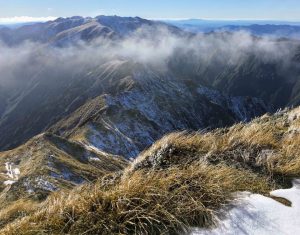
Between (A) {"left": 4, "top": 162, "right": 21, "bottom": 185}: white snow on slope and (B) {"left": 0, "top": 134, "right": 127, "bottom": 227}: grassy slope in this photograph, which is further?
(A) {"left": 4, "top": 162, "right": 21, "bottom": 185}: white snow on slope

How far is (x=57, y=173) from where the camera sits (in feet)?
286

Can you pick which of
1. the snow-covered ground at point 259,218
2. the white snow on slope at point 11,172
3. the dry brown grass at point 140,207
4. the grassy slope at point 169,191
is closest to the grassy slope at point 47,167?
the white snow on slope at point 11,172

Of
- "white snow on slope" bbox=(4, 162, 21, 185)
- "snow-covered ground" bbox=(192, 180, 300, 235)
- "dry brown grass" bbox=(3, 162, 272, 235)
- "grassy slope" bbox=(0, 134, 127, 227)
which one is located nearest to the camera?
"dry brown grass" bbox=(3, 162, 272, 235)

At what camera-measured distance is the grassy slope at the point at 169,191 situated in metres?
6.33

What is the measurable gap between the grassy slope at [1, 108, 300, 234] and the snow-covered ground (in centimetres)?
28

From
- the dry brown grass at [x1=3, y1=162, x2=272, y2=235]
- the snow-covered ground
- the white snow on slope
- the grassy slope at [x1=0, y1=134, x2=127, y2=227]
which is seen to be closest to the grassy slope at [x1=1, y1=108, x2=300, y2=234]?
the dry brown grass at [x1=3, y1=162, x2=272, y2=235]

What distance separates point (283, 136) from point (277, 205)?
6096mm

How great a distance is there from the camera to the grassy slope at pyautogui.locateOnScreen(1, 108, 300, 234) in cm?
633

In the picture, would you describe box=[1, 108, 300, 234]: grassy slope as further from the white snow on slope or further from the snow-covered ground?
the white snow on slope

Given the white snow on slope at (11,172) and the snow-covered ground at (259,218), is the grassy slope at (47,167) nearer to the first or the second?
the white snow on slope at (11,172)

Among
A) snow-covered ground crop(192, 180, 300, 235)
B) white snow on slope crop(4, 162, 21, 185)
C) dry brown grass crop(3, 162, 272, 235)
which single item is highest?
dry brown grass crop(3, 162, 272, 235)

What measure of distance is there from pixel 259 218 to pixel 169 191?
1.66 m

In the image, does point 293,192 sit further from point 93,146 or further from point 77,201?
point 93,146

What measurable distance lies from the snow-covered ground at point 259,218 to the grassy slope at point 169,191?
279mm
